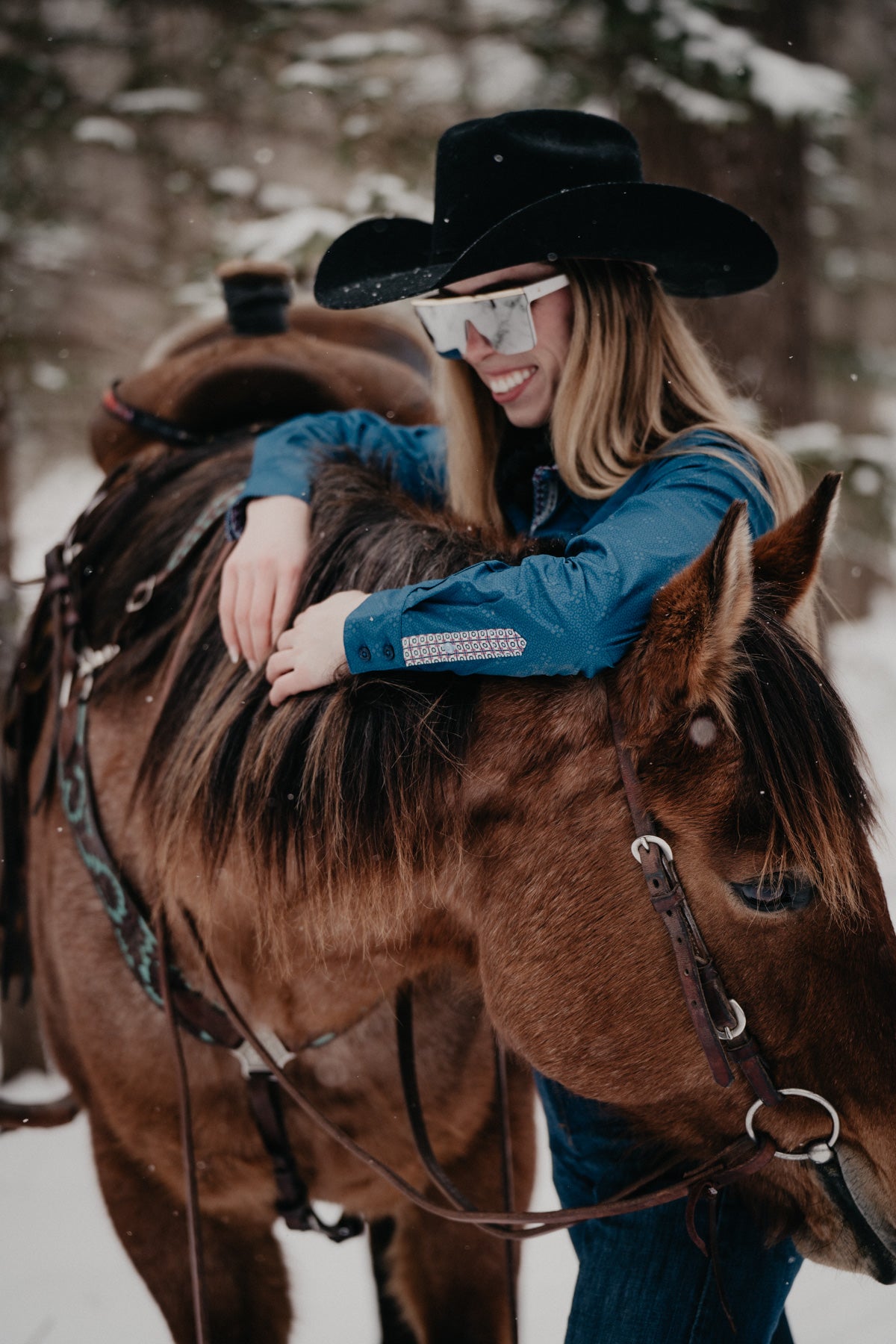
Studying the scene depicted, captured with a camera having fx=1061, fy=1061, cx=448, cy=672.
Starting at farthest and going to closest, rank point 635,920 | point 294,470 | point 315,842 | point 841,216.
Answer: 1. point 841,216
2. point 294,470
3. point 315,842
4. point 635,920

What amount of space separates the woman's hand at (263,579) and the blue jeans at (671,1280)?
885mm

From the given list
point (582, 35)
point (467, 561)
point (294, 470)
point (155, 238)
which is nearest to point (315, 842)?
point (467, 561)

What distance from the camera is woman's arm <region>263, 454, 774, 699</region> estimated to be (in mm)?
1297

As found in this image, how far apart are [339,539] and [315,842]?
0.47 m

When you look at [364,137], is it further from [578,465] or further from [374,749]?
[374,749]

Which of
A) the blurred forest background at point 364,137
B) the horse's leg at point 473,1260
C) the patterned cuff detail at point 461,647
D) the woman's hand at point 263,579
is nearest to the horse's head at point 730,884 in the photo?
the patterned cuff detail at point 461,647

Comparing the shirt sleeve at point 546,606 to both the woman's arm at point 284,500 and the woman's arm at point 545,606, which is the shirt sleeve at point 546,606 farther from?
the woman's arm at point 284,500

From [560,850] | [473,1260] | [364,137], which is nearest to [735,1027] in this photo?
[560,850]

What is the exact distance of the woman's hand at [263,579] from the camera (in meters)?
1.59

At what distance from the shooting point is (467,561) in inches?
58.9

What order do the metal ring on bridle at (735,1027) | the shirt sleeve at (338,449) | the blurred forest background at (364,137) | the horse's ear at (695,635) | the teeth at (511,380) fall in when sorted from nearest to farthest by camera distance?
the horse's ear at (695,635) → the metal ring on bridle at (735,1027) → the teeth at (511,380) → the shirt sleeve at (338,449) → the blurred forest background at (364,137)

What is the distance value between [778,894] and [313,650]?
0.68 metres

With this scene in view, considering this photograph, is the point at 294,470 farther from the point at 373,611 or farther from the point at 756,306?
the point at 756,306

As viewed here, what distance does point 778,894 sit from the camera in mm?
1293
